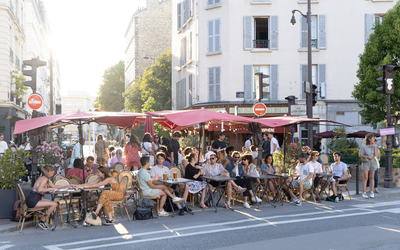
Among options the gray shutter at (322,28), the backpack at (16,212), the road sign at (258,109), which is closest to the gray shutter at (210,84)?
the gray shutter at (322,28)

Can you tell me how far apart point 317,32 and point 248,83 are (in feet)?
17.7

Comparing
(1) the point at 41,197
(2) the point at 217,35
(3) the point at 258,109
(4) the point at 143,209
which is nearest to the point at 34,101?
(1) the point at 41,197

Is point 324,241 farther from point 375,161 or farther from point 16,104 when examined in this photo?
point 16,104

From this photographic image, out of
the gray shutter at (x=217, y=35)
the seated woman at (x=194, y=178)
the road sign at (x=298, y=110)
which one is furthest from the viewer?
the gray shutter at (x=217, y=35)

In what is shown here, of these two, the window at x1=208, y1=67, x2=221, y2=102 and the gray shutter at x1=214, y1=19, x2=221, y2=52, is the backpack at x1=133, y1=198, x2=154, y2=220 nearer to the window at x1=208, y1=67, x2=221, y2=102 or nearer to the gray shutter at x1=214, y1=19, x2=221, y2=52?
the window at x1=208, y1=67, x2=221, y2=102

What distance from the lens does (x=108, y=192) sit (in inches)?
333

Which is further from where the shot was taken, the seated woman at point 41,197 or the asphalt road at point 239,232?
the seated woman at point 41,197

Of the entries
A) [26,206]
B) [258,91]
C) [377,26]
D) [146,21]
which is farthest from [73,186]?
[146,21]

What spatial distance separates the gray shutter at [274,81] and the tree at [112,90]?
4268cm

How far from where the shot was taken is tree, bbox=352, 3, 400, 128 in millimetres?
19641

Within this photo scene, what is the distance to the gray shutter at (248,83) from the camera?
2495 cm

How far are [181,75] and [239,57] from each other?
6784 mm

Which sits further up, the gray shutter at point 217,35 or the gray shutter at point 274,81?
the gray shutter at point 217,35

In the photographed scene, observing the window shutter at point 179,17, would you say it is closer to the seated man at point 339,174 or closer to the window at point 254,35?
the window at point 254,35
